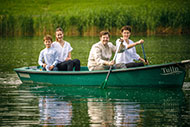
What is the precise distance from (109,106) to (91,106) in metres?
0.35

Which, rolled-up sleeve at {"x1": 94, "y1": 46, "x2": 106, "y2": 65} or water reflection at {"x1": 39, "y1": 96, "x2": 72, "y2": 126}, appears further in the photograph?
rolled-up sleeve at {"x1": 94, "y1": 46, "x2": 106, "y2": 65}

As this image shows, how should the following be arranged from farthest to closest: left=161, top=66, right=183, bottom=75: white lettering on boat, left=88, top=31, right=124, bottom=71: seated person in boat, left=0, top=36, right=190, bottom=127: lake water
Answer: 1. left=88, top=31, right=124, bottom=71: seated person in boat
2. left=161, top=66, right=183, bottom=75: white lettering on boat
3. left=0, top=36, right=190, bottom=127: lake water

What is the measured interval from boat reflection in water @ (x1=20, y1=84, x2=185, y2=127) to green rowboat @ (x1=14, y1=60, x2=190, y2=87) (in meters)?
0.16

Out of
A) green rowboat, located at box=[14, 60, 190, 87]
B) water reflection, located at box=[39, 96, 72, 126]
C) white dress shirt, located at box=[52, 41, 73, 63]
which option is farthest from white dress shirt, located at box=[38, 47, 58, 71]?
water reflection, located at box=[39, 96, 72, 126]

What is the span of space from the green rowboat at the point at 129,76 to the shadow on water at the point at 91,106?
0.17 m

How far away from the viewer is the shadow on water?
23.2 feet

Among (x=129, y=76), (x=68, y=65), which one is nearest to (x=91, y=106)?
(x=129, y=76)

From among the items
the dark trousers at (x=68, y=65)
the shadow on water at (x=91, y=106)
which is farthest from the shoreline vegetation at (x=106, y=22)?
the shadow on water at (x=91, y=106)

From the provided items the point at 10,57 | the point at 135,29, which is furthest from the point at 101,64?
the point at 135,29

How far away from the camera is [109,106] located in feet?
27.5

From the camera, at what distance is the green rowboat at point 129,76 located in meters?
10.1

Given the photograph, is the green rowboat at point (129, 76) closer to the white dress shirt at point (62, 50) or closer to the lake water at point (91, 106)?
the lake water at point (91, 106)

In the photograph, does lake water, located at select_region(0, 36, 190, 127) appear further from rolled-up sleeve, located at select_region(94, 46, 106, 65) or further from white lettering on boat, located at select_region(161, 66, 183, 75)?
rolled-up sleeve, located at select_region(94, 46, 106, 65)

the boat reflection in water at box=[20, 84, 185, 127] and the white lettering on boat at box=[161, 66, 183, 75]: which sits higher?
the white lettering on boat at box=[161, 66, 183, 75]
